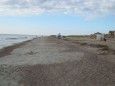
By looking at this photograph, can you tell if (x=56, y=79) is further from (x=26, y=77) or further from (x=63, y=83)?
(x=26, y=77)

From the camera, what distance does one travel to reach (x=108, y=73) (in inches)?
486

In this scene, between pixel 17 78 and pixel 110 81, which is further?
pixel 17 78

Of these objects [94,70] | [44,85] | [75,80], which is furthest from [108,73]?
[44,85]

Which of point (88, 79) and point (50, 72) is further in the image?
point (50, 72)

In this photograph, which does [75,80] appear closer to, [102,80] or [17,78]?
[102,80]

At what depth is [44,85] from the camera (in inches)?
402

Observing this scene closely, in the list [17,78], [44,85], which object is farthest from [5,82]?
[44,85]

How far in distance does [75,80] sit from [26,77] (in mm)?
2561

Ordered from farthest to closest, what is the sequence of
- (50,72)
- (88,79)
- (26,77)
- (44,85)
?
1. (50,72)
2. (26,77)
3. (88,79)
4. (44,85)

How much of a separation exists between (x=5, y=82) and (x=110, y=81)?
483 cm

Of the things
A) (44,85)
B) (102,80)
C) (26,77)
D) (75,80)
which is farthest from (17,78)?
(102,80)

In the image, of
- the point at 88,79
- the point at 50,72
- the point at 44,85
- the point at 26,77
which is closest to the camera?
the point at 44,85

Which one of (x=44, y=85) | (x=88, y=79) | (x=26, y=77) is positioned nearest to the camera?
(x=44, y=85)

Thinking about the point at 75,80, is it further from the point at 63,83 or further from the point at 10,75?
the point at 10,75
